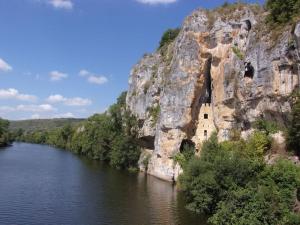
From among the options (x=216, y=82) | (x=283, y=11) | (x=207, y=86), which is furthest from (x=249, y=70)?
(x=207, y=86)

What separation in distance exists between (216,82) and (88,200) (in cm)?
2283

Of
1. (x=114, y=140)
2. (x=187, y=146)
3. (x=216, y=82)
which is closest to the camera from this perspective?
(x=216, y=82)

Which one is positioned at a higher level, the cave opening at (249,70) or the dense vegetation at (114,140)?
the cave opening at (249,70)

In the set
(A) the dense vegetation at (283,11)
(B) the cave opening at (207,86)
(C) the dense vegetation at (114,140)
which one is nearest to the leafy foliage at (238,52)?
(A) the dense vegetation at (283,11)

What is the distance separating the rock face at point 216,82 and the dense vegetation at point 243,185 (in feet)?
16.8

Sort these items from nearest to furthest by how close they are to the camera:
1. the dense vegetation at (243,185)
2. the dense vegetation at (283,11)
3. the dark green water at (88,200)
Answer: the dense vegetation at (243,185), the dark green water at (88,200), the dense vegetation at (283,11)

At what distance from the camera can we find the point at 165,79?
63469mm

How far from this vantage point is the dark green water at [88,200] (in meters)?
35.2

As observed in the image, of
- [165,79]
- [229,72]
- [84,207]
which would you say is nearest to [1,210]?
[84,207]

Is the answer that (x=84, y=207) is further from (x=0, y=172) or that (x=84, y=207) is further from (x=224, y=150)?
(x=0, y=172)

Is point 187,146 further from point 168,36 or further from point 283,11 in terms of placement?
point 168,36

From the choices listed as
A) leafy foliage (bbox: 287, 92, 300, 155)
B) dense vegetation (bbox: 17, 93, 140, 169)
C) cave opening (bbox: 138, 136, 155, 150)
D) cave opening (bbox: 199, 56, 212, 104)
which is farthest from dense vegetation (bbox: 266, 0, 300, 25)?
dense vegetation (bbox: 17, 93, 140, 169)

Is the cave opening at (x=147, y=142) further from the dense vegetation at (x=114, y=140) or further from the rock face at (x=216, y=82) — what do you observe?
the dense vegetation at (x=114, y=140)

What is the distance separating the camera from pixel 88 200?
42906 millimetres
